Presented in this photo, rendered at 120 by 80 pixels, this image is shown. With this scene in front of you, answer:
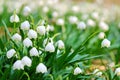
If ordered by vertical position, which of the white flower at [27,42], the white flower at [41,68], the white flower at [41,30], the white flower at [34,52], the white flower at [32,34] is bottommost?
the white flower at [41,68]

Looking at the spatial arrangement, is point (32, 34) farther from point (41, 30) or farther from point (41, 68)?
point (41, 68)

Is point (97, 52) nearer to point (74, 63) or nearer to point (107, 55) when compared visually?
point (107, 55)

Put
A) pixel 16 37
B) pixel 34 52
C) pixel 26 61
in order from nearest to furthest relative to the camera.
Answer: pixel 26 61, pixel 34 52, pixel 16 37

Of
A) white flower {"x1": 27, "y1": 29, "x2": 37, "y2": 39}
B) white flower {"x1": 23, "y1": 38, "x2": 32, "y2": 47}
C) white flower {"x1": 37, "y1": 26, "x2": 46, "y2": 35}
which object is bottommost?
white flower {"x1": 23, "y1": 38, "x2": 32, "y2": 47}

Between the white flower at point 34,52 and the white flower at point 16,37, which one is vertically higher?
the white flower at point 16,37

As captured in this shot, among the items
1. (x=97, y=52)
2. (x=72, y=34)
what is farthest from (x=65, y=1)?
(x=97, y=52)

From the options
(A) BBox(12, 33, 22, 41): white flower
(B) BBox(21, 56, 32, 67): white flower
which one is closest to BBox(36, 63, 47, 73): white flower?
(B) BBox(21, 56, 32, 67): white flower

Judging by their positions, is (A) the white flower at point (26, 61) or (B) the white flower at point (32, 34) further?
(B) the white flower at point (32, 34)

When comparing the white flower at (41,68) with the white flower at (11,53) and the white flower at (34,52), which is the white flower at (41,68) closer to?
the white flower at (34,52)

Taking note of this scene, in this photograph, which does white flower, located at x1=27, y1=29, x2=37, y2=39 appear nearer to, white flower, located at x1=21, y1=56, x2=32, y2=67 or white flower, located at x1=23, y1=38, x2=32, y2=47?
white flower, located at x1=23, y1=38, x2=32, y2=47

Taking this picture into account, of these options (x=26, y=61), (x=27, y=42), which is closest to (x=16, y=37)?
(x=27, y=42)

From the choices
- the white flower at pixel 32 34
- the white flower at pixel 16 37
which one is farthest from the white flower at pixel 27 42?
the white flower at pixel 16 37
